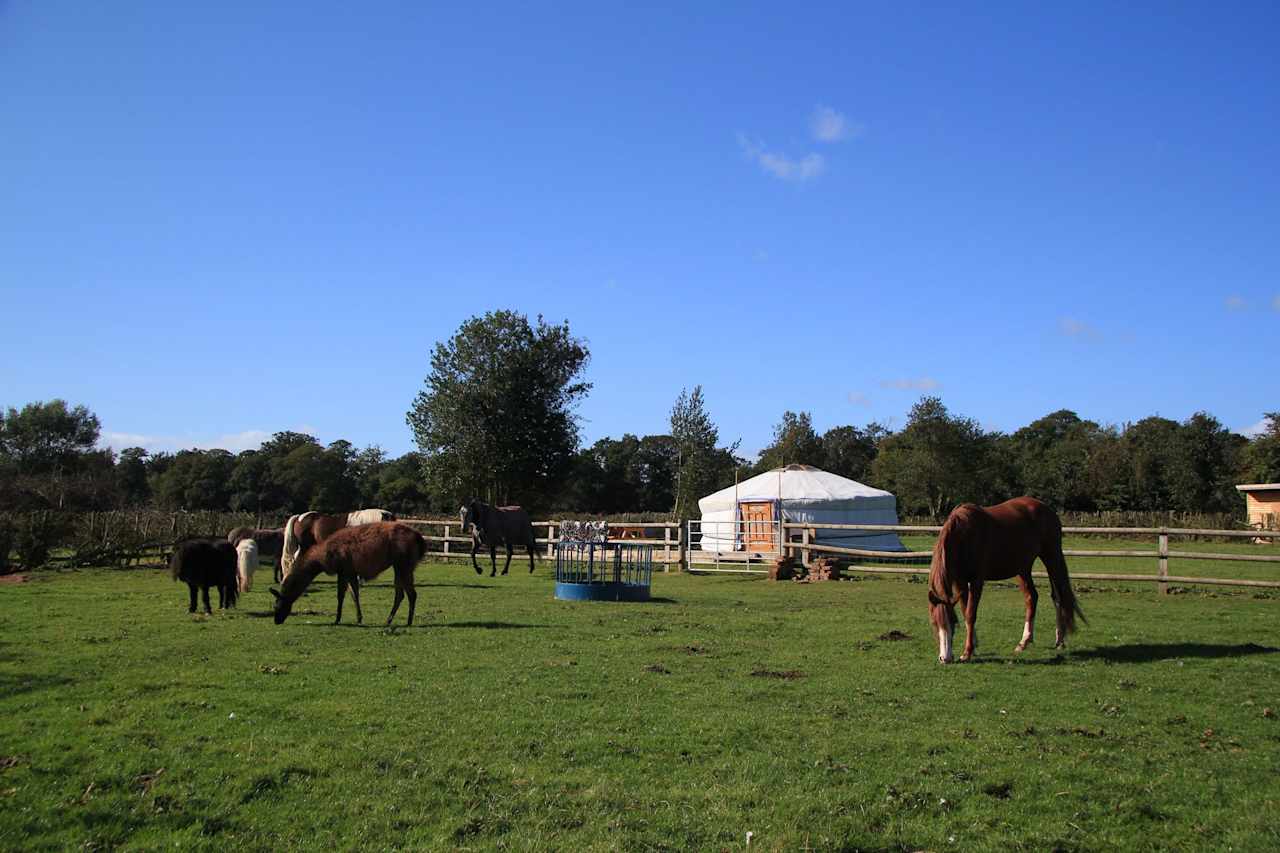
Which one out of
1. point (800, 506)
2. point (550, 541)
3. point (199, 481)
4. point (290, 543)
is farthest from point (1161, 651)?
point (199, 481)

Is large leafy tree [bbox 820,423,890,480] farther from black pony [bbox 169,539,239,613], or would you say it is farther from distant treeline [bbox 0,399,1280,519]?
black pony [bbox 169,539,239,613]

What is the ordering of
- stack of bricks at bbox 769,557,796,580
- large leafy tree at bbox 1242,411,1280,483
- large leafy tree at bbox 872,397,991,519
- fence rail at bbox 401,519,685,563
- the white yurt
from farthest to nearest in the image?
large leafy tree at bbox 872,397,991,519 < large leafy tree at bbox 1242,411,1280,483 < the white yurt < fence rail at bbox 401,519,685,563 < stack of bricks at bbox 769,557,796,580

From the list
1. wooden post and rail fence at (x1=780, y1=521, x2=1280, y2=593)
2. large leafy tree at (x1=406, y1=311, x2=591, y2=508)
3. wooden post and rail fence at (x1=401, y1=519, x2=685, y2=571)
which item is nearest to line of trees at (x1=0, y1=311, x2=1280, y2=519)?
large leafy tree at (x1=406, y1=311, x2=591, y2=508)

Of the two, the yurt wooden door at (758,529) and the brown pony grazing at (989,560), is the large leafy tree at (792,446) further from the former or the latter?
the brown pony grazing at (989,560)

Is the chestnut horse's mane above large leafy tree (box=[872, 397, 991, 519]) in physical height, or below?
below

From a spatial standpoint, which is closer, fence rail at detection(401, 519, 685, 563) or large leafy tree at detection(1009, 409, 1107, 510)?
fence rail at detection(401, 519, 685, 563)

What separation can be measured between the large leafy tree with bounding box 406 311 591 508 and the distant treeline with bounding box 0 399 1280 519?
1106mm

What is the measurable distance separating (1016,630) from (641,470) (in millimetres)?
64316

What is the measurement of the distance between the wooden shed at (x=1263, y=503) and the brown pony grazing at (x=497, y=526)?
1259 inches

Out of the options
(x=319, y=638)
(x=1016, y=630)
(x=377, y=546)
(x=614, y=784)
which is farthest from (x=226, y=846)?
(x=1016, y=630)

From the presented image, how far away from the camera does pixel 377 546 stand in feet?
39.2

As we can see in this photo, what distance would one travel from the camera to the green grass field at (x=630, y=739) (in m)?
4.54

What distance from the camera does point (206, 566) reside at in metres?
13.2

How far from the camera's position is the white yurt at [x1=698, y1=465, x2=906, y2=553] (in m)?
30.4
